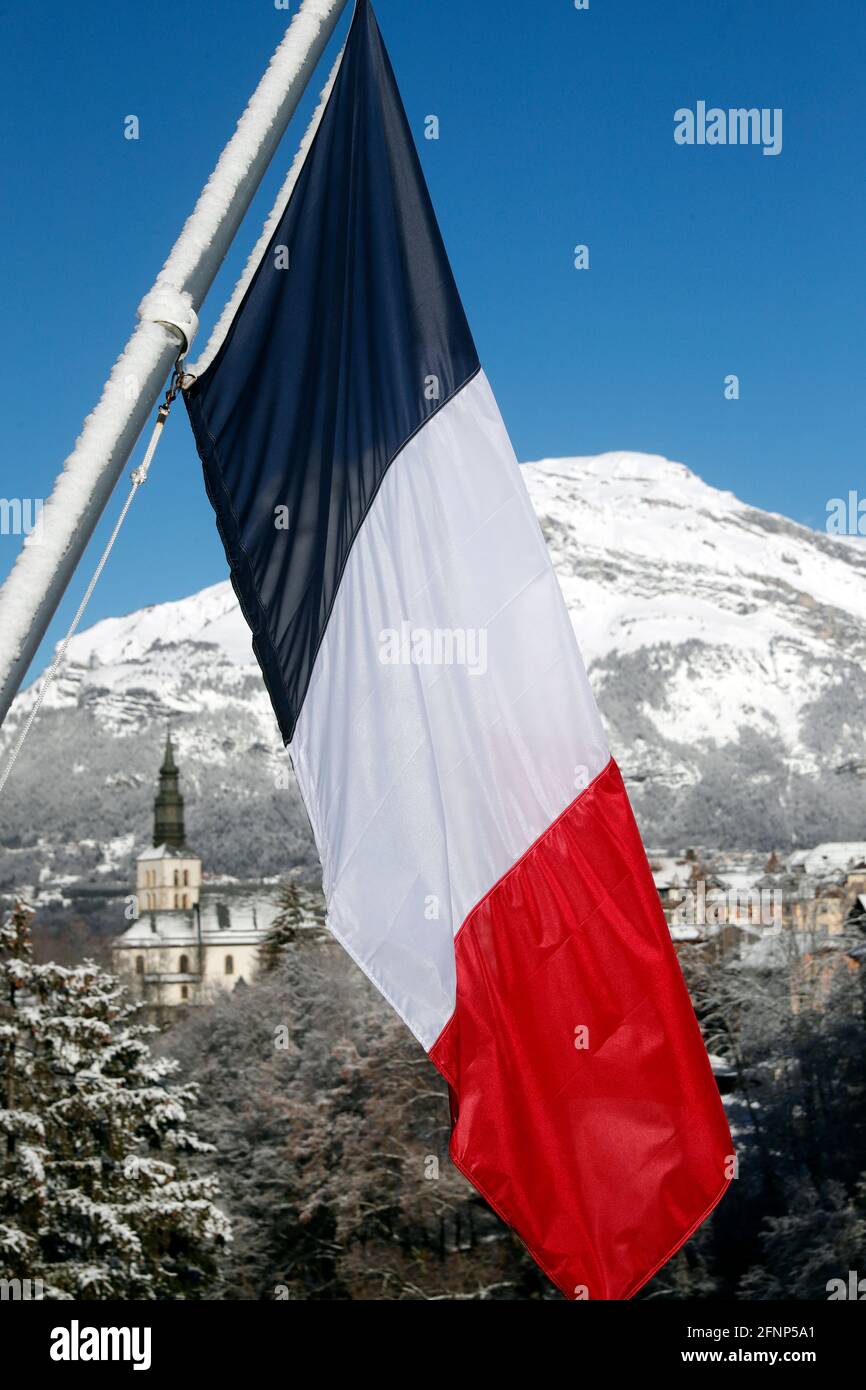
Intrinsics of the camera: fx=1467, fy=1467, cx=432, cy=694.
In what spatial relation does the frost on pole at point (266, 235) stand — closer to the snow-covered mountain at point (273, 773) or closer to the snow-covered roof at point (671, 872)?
the snow-covered roof at point (671, 872)

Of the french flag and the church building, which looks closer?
the french flag

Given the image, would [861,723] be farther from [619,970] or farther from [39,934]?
[619,970]

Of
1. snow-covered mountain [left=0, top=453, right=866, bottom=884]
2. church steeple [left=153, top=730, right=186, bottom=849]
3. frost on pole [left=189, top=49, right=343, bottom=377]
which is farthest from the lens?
snow-covered mountain [left=0, top=453, right=866, bottom=884]

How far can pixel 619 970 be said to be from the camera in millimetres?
3803

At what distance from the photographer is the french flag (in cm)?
366

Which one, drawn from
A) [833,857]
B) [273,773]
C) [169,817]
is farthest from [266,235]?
[273,773]

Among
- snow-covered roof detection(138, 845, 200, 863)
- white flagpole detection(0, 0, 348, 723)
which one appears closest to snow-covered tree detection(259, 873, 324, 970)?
snow-covered roof detection(138, 845, 200, 863)

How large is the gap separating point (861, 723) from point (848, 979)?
131 meters

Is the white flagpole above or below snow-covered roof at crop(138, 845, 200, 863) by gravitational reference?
below

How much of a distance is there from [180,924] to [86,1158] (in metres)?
55.0

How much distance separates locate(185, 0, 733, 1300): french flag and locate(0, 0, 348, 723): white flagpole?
626 mm

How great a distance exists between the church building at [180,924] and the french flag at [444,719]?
2292 inches

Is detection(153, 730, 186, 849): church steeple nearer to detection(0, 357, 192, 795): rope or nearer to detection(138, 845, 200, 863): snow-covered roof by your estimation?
detection(138, 845, 200, 863): snow-covered roof

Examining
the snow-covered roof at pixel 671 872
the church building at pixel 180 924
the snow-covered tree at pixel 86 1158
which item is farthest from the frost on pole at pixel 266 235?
the snow-covered roof at pixel 671 872
